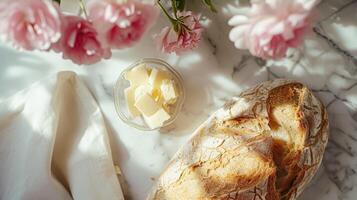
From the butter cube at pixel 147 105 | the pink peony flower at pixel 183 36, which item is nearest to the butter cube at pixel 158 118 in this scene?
the butter cube at pixel 147 105

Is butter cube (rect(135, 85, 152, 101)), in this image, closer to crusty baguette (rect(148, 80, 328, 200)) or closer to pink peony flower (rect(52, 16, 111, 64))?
crusty baguette (rect(148, 80, 328, 200))

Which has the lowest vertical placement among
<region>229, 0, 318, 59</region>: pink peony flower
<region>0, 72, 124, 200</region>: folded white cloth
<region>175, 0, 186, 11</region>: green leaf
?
<region>0, 72, 124, 200</region>: folded white cloth

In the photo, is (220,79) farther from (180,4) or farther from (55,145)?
(55,145)

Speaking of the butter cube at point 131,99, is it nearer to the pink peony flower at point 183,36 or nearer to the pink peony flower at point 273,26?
the pink peony flower at point 183,36

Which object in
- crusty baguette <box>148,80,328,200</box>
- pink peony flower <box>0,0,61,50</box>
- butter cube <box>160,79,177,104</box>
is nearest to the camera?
pink peony flower <box>0,0,61,50</box>

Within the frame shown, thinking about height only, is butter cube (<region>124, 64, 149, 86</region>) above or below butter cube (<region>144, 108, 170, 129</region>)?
above

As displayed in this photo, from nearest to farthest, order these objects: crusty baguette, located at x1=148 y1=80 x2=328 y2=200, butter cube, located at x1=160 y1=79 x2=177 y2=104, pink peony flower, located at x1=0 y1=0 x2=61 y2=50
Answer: pink peony flower, located at x1=0 y1=0 x2=61 y2=50
crusty baguette, located at x1=148 y1=80 x2=328 y2=200
butter cube, located at x1=160 y1=79 x2=177 y2=104

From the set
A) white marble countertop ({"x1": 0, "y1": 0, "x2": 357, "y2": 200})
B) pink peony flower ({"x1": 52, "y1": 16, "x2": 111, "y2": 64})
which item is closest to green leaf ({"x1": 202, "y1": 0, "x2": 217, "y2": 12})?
white marble countertop ({"x1": 0, "y1": 0, "x2": 357, "y2": 200})
